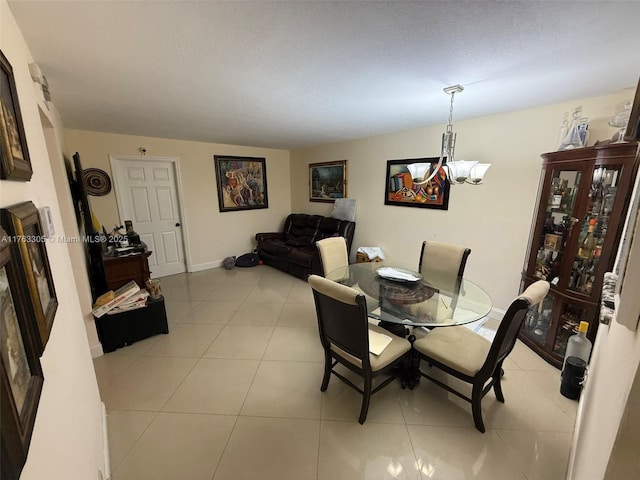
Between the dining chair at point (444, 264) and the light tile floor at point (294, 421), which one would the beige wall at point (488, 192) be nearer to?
the dining chair at point (444, 264)

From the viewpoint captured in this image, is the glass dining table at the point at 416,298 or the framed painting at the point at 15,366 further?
the glass dining table at the point at 416,298

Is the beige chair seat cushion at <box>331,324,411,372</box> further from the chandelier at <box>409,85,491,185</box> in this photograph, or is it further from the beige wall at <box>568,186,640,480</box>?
the chandelier at <box>409,85,491,185</box>

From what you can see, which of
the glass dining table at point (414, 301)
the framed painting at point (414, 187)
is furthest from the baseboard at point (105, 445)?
the framed painting at point (414, 187)

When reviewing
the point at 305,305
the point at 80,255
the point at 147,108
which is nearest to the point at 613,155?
the point at 305,305

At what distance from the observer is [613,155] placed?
1.85 m

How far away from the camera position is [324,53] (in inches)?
58.2

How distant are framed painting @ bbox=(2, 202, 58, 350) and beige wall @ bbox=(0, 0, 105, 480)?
6cm

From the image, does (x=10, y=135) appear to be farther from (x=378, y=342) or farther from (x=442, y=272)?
(x=442, y=272)

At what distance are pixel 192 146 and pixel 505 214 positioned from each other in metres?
4.68

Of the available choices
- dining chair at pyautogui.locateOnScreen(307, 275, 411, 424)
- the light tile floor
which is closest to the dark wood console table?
the light tile floor

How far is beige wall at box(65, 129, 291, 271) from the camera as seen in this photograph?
3.62 meters

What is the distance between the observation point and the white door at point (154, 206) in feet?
12.8

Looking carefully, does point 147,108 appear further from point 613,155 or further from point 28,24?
point 613,155

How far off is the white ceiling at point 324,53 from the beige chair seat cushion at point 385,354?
187 centimetres
